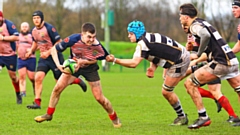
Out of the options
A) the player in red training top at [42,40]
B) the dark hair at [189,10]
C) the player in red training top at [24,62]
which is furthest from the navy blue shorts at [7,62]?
the dark hair at [189,10]

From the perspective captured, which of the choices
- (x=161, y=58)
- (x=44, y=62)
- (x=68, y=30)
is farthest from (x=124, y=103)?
(x=68, y=30)

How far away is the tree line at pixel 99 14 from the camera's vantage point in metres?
53.6

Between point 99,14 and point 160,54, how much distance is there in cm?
4639

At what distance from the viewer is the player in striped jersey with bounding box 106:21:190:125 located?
841 centimetres

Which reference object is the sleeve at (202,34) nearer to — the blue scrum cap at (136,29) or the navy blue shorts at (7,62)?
the blue scrum cap at (136,29)

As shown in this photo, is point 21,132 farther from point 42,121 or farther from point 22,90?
point 22,90

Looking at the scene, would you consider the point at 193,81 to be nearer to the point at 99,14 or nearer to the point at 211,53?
the point at 211,53

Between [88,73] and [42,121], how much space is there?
1120mm

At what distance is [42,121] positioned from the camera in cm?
920

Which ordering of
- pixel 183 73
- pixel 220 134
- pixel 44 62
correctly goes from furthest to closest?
1. pixel 44 62
2. pixel 183 73
3. pixel 220 134

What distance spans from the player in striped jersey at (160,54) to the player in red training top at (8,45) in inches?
192

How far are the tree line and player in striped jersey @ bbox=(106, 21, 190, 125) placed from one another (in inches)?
1644

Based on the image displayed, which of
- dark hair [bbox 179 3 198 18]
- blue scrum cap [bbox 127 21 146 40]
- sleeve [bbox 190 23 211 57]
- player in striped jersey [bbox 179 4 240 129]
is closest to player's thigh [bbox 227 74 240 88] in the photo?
player in striped jersey [bbox 179 4 240 129]

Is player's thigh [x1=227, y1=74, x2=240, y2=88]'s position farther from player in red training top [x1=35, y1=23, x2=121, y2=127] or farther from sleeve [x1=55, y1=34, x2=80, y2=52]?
sleeve [x1=55, y1=34, x2=80, y2=52]
